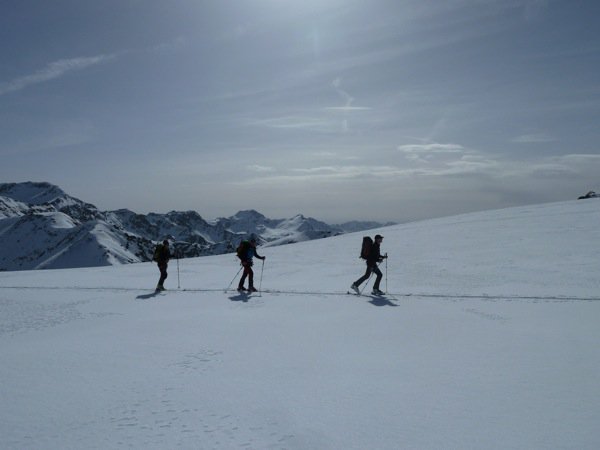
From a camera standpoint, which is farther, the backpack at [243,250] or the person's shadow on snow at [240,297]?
the backpack at [243,250]

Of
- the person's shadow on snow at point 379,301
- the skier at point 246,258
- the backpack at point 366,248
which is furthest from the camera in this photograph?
the skier at point 246,258

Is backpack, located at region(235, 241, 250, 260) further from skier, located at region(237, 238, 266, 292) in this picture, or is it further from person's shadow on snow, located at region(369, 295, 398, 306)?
person's shadow on snow, located at region(369, 295, 398, 306)

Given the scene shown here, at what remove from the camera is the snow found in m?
4.75

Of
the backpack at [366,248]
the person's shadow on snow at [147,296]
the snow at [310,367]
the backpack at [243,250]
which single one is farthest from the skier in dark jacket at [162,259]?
the backpack at [366,248]

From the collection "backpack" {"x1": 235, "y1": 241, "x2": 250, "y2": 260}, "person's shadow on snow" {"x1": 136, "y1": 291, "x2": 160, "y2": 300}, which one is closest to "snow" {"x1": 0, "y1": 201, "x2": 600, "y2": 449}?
"person's shadow on snow" {"x1": 136, "y1": 291, "x2": 160, "y2": 300}

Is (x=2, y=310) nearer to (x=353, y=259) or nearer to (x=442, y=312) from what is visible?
(x=442, y=312)

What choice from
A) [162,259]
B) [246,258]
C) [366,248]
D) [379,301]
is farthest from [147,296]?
[379,301]

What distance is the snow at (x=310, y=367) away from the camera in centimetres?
475

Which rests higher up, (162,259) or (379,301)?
(162,259)

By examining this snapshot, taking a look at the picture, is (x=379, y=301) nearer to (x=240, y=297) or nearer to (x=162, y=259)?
(x=240, y=297)

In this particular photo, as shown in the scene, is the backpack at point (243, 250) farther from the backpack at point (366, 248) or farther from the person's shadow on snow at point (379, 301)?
the person's shadow on snow at point (379, 301)

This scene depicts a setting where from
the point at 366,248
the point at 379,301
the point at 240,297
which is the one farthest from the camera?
the point at 366,248

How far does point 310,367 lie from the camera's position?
268 inches

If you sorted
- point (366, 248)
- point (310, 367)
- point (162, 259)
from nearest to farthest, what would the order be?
point (310, 367)
point (366, 248)
point (162, 259)
